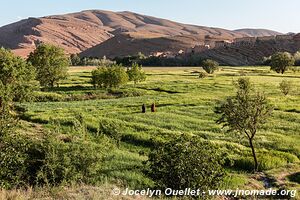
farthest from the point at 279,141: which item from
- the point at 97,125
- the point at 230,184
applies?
the point at 97,125

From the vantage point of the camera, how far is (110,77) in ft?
246

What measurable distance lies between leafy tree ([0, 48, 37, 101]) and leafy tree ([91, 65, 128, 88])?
1851cm

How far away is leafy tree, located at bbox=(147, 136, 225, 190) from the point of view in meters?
17.4

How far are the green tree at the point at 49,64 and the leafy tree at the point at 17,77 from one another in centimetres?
1494

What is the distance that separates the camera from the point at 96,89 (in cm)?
7706

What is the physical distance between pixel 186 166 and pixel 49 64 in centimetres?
6131

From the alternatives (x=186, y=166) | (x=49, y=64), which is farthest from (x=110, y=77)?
(x=186, y=166)

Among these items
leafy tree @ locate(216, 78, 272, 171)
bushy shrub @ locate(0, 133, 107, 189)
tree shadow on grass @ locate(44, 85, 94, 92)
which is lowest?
tree shadow on grass @ locate(44, 85, 94, 92)

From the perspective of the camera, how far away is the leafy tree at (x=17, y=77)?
52594 millimetres

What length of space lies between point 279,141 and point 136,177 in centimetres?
1442

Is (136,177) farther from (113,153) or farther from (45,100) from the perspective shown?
(45,100)

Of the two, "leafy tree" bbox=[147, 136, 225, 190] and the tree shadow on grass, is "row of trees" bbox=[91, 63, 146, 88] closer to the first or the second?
the tree shadow on grass

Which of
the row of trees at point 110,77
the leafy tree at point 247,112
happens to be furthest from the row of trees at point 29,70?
the leafy tree at point 247,112

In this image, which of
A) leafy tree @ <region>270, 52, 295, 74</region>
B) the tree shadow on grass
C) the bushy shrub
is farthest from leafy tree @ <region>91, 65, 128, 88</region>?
the bushy shrub
